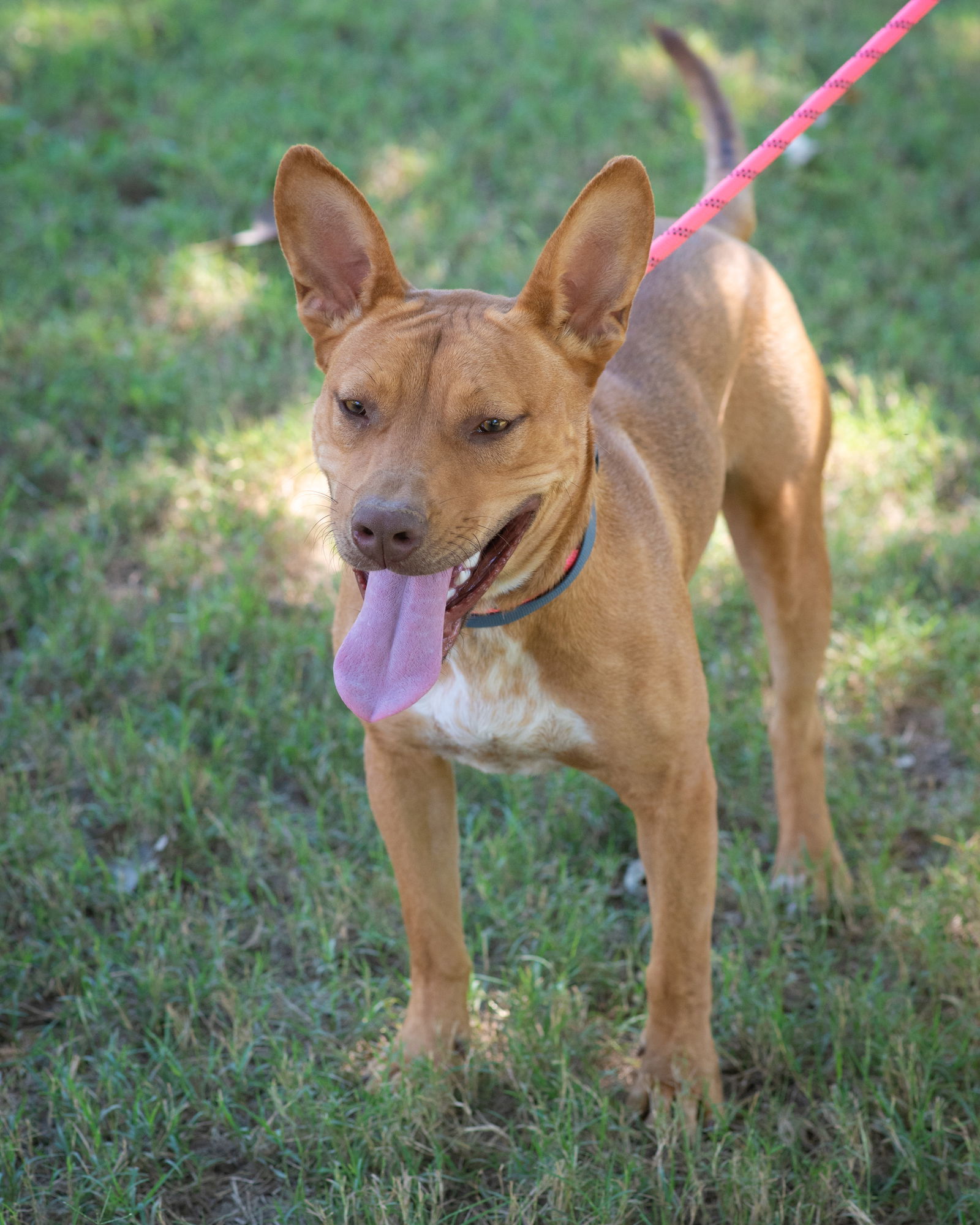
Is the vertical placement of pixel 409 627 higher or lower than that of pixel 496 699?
higher

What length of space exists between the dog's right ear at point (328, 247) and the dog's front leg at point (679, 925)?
124 cm

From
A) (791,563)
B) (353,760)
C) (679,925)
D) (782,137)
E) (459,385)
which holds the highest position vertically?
(782,137)

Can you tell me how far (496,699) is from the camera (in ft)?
8.94

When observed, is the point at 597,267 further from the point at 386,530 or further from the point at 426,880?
the point at 426,880

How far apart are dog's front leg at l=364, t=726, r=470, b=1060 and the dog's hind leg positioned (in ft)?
3.77

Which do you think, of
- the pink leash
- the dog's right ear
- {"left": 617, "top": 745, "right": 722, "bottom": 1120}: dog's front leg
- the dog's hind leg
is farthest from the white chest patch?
the dog's hind leg

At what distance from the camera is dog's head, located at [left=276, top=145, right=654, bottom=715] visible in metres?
2.40

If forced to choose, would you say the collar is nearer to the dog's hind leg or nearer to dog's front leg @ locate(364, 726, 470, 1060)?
dog's front leg @ locate(364, 726, 470, 1060)

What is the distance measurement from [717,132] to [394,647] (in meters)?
2.63

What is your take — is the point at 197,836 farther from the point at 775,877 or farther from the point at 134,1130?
the point at 775,877

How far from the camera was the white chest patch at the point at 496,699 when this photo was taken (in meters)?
2.72

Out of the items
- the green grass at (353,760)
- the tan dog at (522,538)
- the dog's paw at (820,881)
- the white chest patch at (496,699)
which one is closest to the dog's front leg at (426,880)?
the tan dog at (522,538)

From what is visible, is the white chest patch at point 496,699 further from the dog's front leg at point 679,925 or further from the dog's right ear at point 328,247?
the dog's right ear at point 328,247

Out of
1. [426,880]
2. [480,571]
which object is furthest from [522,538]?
[426,880]
